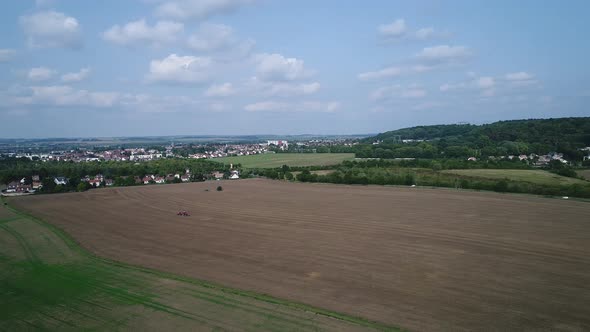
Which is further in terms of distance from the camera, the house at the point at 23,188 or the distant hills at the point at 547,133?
the distant hills at the point at 547,133

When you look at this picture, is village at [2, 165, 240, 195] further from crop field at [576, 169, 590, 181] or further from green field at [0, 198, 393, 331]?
crop field at [576, 169, 590, 181]

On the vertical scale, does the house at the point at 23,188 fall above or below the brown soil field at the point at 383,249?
above

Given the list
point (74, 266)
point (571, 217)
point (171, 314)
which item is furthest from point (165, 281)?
point (571, 217)

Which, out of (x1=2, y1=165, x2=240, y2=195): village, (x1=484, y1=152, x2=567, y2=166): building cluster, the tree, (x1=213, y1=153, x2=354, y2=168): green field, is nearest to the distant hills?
(x1=484, y1=152, x2=567, y2=166): building cluster

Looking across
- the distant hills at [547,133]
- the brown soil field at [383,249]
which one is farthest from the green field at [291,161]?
the brown soil field at [383,249]

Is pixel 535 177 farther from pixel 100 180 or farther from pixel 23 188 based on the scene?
pixel 23 188

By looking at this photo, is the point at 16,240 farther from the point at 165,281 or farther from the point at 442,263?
the point at 442,263

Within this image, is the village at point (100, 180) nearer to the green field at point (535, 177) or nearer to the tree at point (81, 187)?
the tree at point (81, 187)
